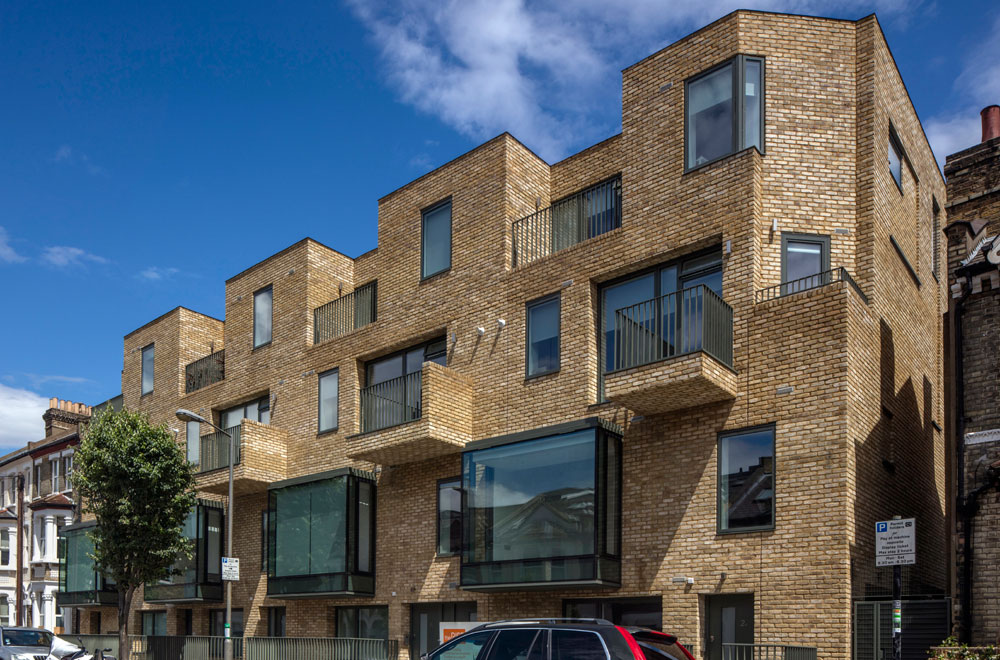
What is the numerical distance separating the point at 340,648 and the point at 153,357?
16480 mm

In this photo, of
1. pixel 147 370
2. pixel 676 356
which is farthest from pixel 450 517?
pixel 147 370

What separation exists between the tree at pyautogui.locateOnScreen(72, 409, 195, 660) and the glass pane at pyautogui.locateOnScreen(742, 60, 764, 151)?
18.1 meters

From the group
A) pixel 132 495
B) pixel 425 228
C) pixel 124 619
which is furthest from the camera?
pixel 124 619

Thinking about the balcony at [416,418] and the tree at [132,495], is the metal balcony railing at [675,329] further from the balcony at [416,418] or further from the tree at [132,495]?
the tree at [132,495]

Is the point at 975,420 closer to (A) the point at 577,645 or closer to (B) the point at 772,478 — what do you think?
(B) the point at 772,478

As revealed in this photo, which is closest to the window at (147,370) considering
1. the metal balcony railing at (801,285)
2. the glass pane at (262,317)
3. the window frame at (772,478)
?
the glass pane at (262,317)

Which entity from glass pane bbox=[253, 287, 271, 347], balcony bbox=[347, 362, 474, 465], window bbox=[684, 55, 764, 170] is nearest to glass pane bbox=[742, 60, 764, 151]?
window bbox=[684, 55, 764, 170]

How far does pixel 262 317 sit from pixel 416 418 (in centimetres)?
967

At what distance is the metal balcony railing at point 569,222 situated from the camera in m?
22.8

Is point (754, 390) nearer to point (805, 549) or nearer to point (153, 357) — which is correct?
point (805, 549)

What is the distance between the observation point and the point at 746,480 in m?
18.3

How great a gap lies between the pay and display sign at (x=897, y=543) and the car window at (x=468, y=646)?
5.13m

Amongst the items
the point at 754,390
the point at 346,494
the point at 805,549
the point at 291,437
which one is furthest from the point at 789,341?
the point at 291,437

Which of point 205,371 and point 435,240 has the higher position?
point 435,240
